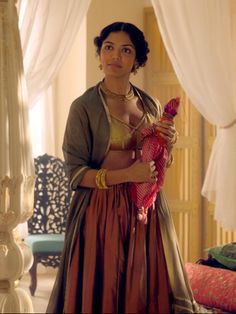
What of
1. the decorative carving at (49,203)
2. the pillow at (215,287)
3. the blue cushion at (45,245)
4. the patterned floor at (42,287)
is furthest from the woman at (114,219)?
the decorative carving at (49,203)

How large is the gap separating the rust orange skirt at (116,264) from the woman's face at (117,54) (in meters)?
0.39

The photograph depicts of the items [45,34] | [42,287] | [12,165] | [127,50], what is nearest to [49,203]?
[42,287]

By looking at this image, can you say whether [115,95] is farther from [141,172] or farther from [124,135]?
[141,172]

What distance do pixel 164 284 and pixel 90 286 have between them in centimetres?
26

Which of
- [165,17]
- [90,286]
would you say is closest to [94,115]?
[90,286]

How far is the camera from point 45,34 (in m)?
3.34

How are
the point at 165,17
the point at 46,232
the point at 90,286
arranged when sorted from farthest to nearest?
the point at 46,232, the point at 165,17, the point at 90,286

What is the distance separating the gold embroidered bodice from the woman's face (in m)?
0.16

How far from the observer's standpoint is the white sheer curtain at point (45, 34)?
127 inches

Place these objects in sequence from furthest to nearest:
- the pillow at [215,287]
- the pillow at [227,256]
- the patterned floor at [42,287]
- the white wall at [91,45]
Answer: the white wall at [91,45] < the patterned floor at [42,287] < the pillow at [227,256] < the pillow at [215,287]

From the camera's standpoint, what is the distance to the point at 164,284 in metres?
2.24

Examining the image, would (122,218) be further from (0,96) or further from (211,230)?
(211,230)

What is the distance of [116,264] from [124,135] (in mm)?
423

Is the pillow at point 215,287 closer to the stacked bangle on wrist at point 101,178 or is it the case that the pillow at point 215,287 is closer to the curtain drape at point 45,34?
the stacked bangle on wrist at point 101,178
